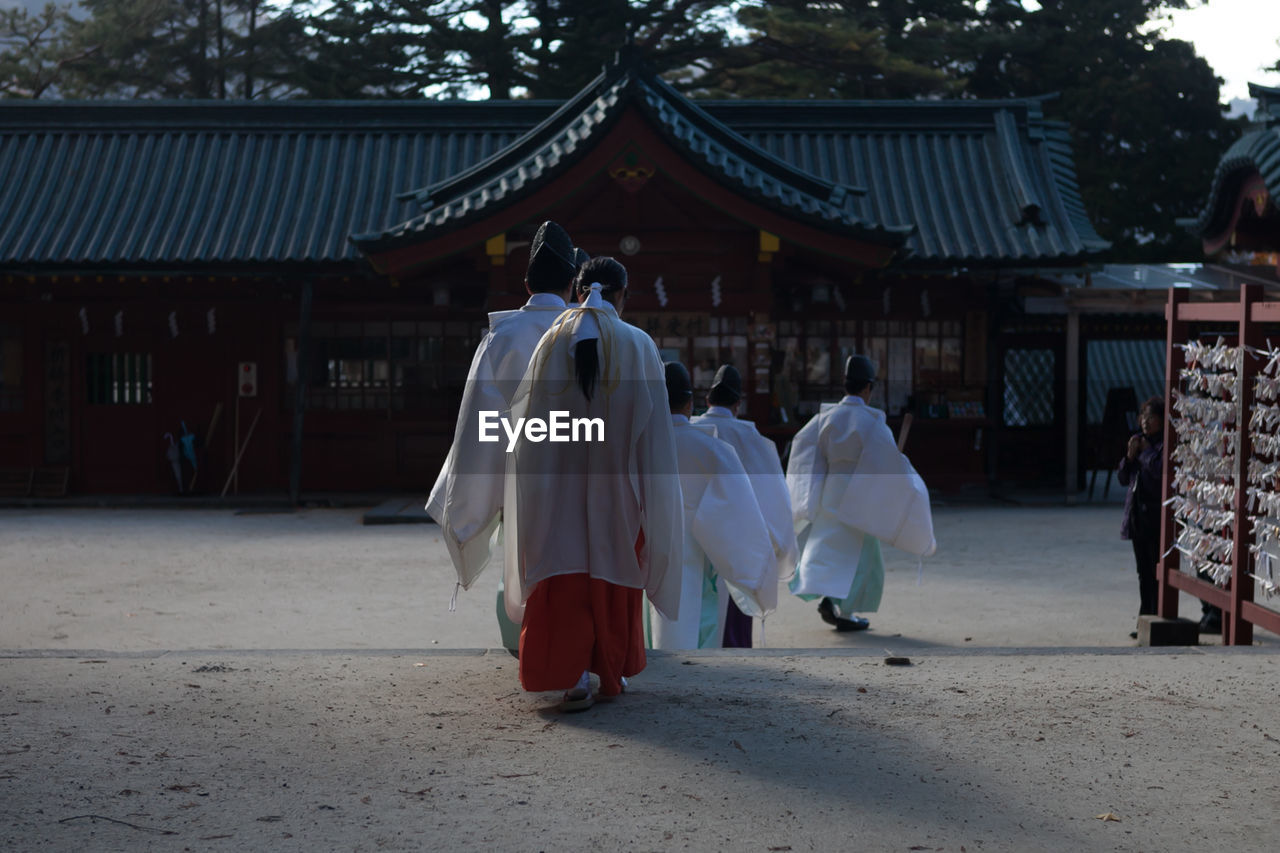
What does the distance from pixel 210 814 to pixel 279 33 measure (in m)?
24.5

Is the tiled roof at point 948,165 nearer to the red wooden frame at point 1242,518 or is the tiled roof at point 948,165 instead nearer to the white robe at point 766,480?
the red wooden frame at point 1242,518

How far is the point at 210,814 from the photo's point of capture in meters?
3.44

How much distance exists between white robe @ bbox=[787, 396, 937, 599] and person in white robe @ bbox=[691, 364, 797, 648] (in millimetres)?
1005

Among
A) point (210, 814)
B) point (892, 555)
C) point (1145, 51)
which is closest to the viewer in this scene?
point (210, 814)

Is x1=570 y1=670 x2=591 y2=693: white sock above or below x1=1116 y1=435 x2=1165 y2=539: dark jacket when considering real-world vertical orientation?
below

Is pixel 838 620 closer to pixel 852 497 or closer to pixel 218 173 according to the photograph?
pixel 852 497

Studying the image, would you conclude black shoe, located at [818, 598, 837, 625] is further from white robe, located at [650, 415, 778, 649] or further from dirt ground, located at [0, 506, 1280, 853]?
white robe, located at [650, 415, 778, 649]

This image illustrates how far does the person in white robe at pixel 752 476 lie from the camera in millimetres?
6387

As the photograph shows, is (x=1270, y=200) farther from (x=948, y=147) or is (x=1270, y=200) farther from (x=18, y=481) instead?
(x=18, y=481)

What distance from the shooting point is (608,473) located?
4641mm

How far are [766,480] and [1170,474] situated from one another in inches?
87.1

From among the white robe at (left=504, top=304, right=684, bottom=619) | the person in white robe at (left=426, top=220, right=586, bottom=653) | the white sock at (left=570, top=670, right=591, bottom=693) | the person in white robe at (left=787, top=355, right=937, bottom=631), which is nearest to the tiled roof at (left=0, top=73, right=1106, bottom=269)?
the person in white robe at (left=787, top=355, right=937, bottom=631)

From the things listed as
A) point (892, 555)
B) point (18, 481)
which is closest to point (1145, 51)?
point (892, 555)

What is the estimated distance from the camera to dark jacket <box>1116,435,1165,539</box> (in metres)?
7.28
